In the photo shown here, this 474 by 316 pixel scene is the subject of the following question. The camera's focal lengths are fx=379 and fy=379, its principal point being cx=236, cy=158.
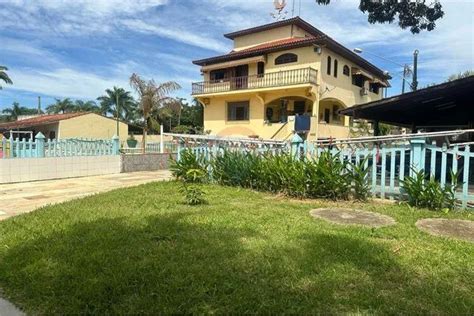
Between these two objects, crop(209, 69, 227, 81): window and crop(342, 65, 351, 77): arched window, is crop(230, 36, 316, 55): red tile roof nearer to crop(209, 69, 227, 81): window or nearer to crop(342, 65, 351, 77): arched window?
crop(209, 69, 227, 81): window

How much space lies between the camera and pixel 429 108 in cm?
1269


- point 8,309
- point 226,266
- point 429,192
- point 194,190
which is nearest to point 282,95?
point 194,190

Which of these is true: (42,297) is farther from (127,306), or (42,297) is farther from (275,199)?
(275,199)

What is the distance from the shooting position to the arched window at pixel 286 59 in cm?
2539

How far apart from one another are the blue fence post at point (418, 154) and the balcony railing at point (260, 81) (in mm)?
17306

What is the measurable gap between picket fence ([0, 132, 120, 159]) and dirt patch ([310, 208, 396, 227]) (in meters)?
9.68

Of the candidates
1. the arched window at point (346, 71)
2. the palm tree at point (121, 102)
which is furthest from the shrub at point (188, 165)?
the palm tree at point (121, 102)

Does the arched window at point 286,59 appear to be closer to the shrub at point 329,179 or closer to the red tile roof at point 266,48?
the red tile roof at point 266,48

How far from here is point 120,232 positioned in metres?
4.86

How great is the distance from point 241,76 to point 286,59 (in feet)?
12.8

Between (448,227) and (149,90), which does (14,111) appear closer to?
(149,90)

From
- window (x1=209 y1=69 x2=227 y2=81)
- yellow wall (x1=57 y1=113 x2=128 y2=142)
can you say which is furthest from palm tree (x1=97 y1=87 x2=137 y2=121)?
window (x1=209 y1=69 x2=227 y2=81)

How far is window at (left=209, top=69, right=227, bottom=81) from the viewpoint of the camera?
2957 centimetres

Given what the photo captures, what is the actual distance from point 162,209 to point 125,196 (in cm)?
184
